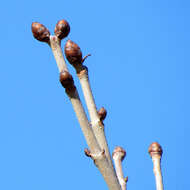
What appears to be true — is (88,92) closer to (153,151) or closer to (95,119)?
(95,119)

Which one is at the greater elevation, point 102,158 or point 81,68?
point 81,68

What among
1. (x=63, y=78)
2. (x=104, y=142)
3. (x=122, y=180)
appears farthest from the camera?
(x=122, y=180)

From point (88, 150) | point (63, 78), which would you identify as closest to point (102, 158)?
point (88, 150)

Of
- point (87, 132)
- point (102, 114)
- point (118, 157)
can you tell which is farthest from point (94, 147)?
point (118, 157)

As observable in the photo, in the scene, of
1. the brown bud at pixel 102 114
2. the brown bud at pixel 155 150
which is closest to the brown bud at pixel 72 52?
the brown bud at pixel 102 114

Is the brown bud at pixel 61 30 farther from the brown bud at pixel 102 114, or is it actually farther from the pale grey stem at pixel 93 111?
the brown bud at pixel 102 114

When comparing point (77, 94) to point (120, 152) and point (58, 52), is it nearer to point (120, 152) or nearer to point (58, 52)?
point (58, 52)
